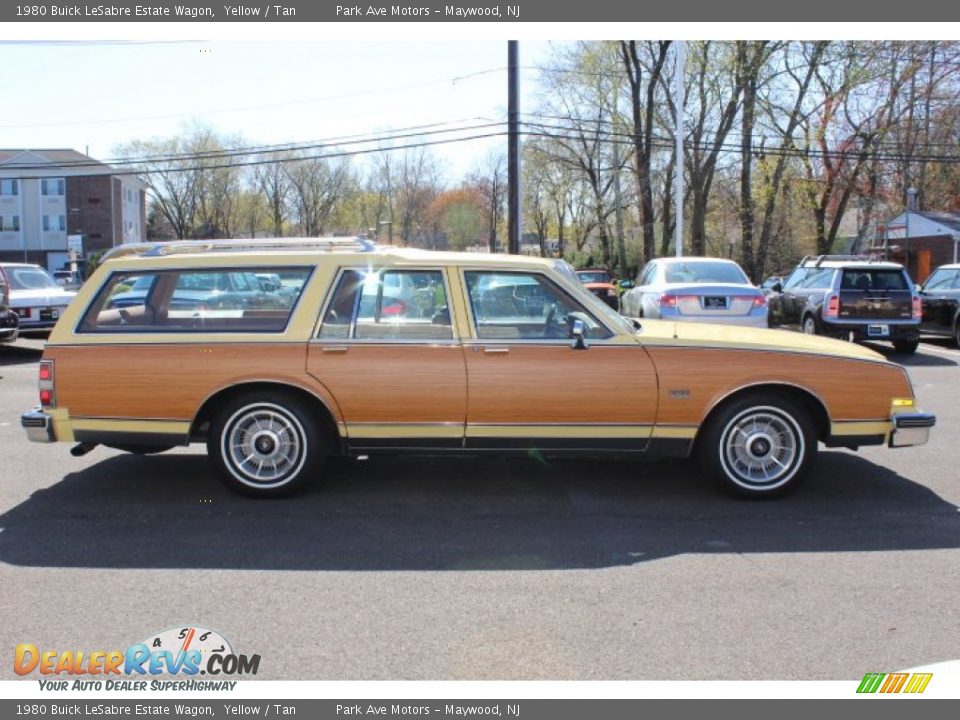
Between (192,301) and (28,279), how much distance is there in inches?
564

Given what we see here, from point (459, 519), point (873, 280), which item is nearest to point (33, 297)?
point (459, 519)

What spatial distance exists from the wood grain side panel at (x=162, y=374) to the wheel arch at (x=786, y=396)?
8.11 ft

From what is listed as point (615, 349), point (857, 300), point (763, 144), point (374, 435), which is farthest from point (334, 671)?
point (763, 144)

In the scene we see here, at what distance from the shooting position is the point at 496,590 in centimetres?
445

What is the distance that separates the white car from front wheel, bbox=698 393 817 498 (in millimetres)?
13880

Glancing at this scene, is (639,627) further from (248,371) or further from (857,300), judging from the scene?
(857,300)

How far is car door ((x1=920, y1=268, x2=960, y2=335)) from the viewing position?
16.5 metres

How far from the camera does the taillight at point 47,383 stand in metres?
5.97

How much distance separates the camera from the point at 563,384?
5.82m

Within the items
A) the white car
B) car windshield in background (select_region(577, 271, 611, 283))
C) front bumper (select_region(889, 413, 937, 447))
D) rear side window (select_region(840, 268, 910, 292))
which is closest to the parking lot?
front bumper (select_region(889, 413, 937, 447))

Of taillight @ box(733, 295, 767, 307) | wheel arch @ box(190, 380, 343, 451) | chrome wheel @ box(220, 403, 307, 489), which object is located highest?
taillight @ box(733, 295, 767, 307)

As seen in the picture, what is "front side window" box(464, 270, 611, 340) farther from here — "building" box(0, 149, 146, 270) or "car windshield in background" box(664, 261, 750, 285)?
"building" box(0, 149, 146, 270)

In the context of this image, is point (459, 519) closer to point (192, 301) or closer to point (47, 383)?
point (192, 301)
